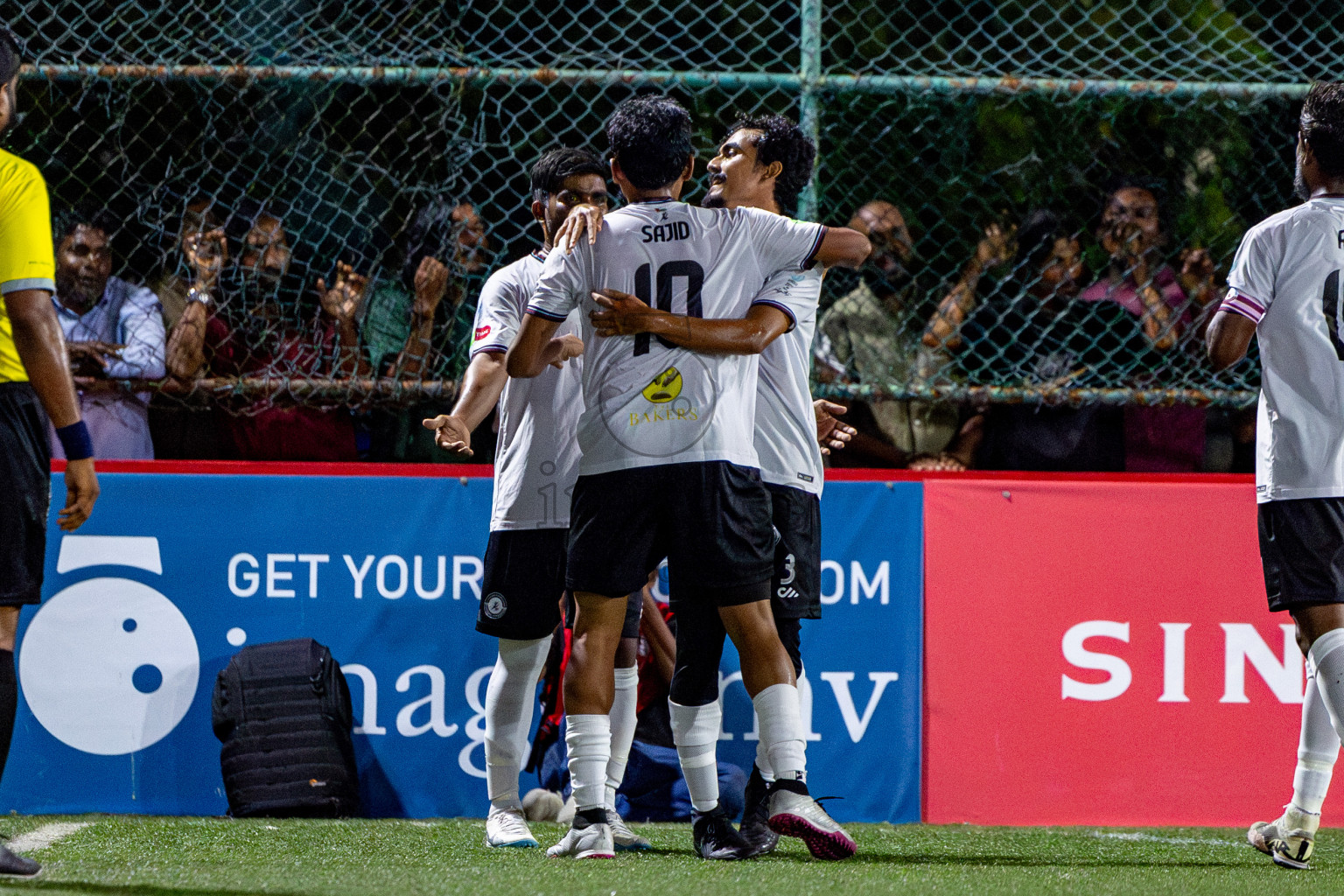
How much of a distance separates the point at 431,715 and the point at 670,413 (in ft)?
A: 6.69

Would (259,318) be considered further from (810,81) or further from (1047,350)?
(1047,350)

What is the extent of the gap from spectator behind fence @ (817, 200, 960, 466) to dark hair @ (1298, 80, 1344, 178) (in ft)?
5.66

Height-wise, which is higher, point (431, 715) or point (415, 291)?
point (415, 291)

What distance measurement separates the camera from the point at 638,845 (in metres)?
3.99

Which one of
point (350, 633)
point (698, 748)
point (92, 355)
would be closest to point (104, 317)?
point (92, 355)

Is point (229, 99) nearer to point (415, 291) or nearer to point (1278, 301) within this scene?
point (415, 291)

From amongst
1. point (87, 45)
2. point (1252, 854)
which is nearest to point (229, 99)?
point (87, 45)

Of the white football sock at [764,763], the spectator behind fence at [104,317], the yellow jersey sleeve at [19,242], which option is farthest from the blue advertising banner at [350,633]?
the yellow jersey sleeve at [19,242]

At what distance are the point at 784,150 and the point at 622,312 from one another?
1.09m

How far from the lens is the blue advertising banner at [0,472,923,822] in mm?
5070

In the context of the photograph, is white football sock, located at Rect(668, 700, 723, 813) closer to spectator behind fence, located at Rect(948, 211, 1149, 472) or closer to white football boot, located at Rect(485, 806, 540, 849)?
white football boot, located at Rect(485, 806, 540, 849)

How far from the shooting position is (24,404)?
10.7 feet

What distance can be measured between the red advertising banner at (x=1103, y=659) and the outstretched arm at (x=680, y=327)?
1.77m

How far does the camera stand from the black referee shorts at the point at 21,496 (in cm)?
319
